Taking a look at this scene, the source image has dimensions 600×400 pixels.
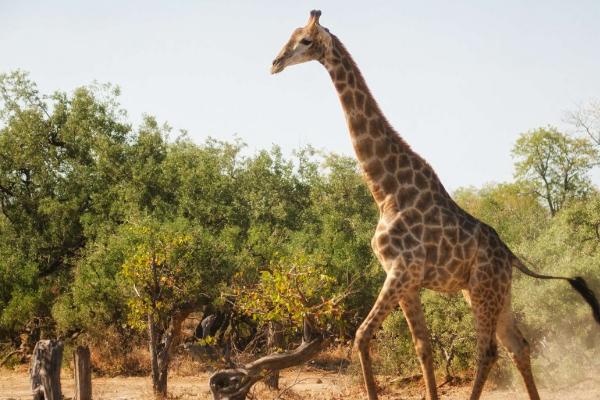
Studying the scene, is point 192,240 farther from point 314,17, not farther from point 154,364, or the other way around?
point 314,17

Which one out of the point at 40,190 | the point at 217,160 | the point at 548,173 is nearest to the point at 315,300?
the point at 217,160

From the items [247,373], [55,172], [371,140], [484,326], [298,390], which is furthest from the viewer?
[55,172]

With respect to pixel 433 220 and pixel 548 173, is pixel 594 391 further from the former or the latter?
pixel 548 173

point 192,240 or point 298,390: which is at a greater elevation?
point 192,240

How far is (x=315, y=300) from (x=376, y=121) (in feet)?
17.8

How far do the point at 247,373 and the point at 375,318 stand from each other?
9.14 feet

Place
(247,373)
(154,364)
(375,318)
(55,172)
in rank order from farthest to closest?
1. (55,172)
2. (154,364)
3. (247,373)
4. (375,318)

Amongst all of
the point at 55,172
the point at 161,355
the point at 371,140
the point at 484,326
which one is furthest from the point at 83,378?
the point at 55,172

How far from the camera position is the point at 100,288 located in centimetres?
1647

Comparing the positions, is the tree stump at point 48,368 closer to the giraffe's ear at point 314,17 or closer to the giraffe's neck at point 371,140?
the giraffe's neck at point 371,140

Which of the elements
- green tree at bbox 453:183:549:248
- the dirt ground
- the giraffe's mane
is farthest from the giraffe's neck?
green tree at bbox 453:183:549:248

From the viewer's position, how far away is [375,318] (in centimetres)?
743

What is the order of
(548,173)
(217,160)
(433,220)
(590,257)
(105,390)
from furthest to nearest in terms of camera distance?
(548,173)
(217,160)
(105,390)
(590,257)
(433,220)

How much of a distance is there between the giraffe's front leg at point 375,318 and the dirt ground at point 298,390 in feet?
17.0
